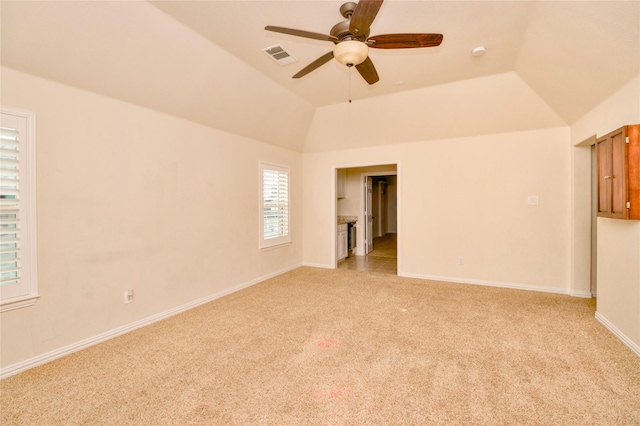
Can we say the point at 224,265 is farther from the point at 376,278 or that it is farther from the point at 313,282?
the point at 376,278

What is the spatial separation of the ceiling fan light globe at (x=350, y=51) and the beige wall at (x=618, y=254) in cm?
239

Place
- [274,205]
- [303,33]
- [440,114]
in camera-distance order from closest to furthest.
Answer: [303,33] → [440,114] → [274,205]

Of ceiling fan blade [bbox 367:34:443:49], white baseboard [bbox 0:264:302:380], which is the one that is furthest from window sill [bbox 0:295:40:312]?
ceiling fan blade [bbox 367:34:443:49]

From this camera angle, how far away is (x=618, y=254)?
2.73 meters

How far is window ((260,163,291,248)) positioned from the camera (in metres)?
4.84

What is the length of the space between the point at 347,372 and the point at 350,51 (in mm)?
2414

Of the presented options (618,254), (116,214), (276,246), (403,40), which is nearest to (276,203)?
(276,246)

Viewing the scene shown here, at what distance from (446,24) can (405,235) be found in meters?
3.31

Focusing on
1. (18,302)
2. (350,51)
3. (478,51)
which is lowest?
(18,302)

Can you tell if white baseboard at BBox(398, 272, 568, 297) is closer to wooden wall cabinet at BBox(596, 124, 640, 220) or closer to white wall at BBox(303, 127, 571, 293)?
white wall at BBox(303, 127, 571, 293)

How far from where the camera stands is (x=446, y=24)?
2541 millimetres

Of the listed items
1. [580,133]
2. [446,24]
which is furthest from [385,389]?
[580,133]

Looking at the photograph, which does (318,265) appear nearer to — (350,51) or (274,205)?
(274,205)

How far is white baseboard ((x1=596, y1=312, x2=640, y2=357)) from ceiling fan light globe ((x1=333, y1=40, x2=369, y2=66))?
10.9ft
